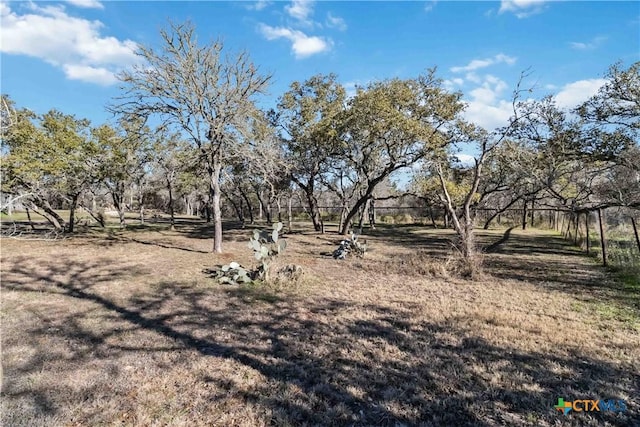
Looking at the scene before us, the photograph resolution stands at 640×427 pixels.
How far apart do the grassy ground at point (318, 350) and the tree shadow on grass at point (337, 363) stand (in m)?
0.02

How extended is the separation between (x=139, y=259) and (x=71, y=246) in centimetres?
481

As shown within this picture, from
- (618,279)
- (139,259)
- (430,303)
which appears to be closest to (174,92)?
(139,259)

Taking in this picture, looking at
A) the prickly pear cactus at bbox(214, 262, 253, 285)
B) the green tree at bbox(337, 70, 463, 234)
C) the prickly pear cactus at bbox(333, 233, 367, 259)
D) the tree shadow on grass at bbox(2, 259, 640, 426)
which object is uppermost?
the green tree at bbox(337, 70, 463, 234)

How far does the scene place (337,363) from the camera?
3.48 metres

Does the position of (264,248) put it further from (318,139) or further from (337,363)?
(318,139)

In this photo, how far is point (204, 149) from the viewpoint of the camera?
37.9 ft

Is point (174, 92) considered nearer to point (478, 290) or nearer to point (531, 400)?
point (478, 290)

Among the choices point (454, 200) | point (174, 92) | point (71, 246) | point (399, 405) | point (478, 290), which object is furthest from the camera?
point (454, 200)

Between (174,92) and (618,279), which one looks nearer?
(618,279)

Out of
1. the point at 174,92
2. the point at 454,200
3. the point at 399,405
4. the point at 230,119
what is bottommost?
the point at 399,405

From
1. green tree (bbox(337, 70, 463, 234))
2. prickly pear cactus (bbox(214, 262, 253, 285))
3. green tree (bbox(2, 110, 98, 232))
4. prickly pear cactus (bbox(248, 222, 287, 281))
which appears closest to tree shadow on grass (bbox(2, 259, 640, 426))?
prickly pear cactus (bbox(214, 262, 253, 285))

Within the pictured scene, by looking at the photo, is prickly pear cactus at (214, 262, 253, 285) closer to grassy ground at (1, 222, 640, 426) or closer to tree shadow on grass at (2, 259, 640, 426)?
grassy ground at (1, 222, 640, 426)

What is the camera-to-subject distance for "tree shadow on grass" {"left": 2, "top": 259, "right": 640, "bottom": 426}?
2658 mm

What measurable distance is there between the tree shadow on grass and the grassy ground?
0.02 m
